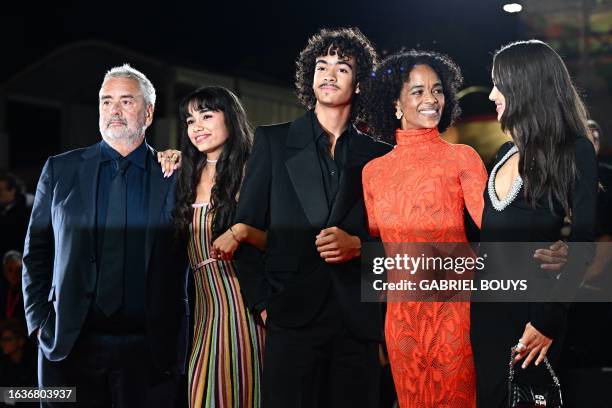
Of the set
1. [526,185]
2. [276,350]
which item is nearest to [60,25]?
[276,350]

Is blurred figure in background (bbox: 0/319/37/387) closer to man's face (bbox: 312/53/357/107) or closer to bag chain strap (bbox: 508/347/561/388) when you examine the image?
man's face (bbox: 312/53/357/107)

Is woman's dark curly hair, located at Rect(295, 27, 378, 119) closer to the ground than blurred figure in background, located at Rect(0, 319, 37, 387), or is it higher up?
higher up

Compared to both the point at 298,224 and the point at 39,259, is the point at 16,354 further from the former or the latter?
the point at 298,224

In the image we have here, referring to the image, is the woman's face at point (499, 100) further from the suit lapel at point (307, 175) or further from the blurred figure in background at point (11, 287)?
the blurred figure in background at point (11, 287)

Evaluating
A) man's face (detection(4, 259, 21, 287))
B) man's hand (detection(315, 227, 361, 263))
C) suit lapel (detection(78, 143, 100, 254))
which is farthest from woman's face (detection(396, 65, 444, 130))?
man's face (detection(4, 259, 21, 287))

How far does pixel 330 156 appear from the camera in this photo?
10.3ft

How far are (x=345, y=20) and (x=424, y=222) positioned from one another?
1138 millimetres

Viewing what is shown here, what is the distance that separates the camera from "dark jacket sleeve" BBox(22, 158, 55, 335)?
3.42 metres

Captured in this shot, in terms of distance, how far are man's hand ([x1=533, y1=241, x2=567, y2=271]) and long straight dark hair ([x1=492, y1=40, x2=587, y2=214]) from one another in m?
0.12

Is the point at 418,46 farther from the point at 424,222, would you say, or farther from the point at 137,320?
the point at 137,320

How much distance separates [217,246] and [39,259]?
78 cm

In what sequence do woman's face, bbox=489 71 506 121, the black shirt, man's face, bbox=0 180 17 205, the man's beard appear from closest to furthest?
woman's face, bbox=489 71 506 121 → the black shirt → the man's beard → man's face, bbox=0 180 17 205

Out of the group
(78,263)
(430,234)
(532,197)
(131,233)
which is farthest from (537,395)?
(78,263)

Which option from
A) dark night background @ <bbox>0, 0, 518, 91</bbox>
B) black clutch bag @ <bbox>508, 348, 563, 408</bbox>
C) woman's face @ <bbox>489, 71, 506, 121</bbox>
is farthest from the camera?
dark night background @ <bbox>0, 0, 518, 91</bbox>
